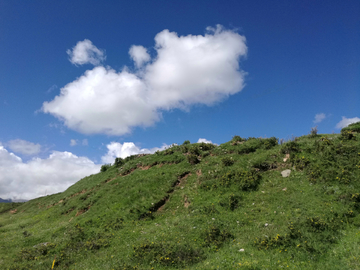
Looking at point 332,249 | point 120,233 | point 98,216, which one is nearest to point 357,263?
point 332,249

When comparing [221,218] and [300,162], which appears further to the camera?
[300,162]

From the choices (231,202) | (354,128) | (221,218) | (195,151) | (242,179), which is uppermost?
(354,128)

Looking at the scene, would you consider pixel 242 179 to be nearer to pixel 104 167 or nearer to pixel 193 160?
pixel 193 160

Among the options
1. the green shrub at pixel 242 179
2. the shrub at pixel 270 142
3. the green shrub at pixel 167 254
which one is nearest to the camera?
the green shrub at pixel 167 254

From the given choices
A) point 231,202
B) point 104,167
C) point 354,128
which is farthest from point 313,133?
point 104,167

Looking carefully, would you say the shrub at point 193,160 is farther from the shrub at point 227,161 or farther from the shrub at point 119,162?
the shrub at point 119,162

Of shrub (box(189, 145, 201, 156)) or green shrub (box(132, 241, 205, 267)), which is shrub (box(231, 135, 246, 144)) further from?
green shrub (box(132, 241, 205, 267))

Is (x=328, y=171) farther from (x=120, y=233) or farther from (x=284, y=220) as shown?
(x=120, y=233)

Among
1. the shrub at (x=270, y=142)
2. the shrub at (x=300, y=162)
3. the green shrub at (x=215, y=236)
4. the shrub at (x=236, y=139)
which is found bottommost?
the green shrub at (x=215, y=236)

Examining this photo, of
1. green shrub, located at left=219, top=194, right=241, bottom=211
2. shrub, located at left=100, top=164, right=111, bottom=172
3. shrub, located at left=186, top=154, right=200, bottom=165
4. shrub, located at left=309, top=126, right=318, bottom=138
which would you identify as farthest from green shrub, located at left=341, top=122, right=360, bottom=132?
shrub, located at left=100, top=164, right=111, bottom=172

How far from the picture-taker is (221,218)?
1766 centimetres

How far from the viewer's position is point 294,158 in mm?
22156

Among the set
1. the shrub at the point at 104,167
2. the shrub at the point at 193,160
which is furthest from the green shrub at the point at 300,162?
the shrub at the point at 104,167

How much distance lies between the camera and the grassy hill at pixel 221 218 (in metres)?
12.9
